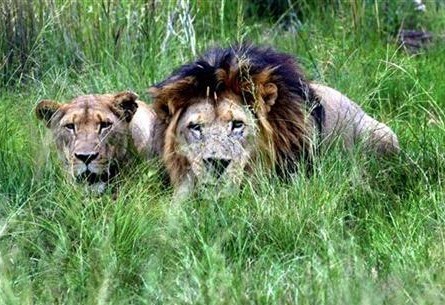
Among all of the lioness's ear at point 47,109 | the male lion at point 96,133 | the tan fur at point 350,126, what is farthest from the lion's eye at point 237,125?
the lioness's ear at point 47,109

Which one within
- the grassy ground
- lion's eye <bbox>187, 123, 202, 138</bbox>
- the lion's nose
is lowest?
the grassy ground

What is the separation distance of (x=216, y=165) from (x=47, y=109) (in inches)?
38.1

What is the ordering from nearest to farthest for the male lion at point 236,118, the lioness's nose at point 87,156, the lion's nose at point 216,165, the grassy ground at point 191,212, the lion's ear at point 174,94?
the grassy ground at point 191,212, the lion's nose at point 216,165, the male lion at point 236,118, the lioness's nose at point 87,156, the lion's ear at point 174,94

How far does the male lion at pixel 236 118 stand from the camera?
5926mm

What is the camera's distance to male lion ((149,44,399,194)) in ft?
19.4

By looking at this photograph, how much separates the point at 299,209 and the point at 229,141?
56cm

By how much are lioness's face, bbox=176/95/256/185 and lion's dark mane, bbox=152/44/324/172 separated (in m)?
0.07

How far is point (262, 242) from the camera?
544cm

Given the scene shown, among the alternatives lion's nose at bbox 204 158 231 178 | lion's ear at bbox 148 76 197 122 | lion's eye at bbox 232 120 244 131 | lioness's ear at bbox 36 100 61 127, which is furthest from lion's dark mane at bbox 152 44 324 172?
lioness's ear at bbox 36 100 61 127

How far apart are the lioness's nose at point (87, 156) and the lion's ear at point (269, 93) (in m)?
0.78

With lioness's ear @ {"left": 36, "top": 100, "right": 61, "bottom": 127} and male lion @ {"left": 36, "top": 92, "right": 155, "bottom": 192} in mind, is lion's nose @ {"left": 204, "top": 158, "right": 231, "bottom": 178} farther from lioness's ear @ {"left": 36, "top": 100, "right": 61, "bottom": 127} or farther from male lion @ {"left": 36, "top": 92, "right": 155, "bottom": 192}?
lioness's ear @ {"left": 36, "top": 100, "right": 61, "bottom": 127}

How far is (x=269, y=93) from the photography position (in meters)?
6.11

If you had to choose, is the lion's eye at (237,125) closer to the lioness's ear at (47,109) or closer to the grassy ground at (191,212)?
the grassy ground at (191,212)

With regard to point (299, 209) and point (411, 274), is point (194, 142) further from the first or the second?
point (411, 274)
